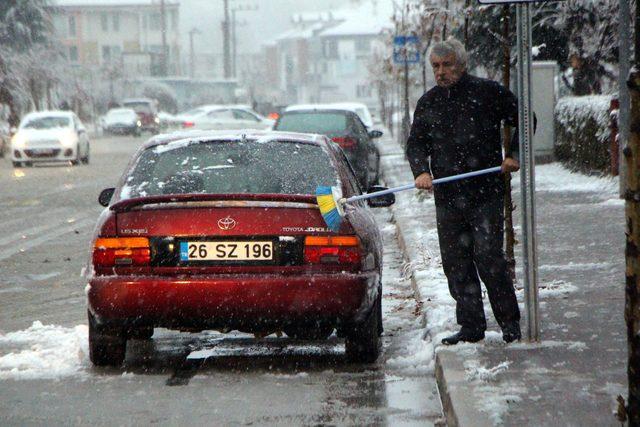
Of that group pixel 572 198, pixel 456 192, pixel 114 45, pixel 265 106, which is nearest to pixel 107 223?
pixel 456 192

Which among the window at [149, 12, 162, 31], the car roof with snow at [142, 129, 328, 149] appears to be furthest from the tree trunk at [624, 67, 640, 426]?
the window at [149, 12, 162, 31]

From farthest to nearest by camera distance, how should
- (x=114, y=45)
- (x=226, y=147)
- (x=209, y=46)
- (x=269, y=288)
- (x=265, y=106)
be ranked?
(x=209, y=46) < (x=114, y=45) < (x=265, y=106) < (x=226, y=147) < (x=269, y=288)

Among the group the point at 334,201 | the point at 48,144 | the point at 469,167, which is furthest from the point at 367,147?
the point at 48,144

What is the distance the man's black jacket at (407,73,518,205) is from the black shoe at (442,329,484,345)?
698 millimetres

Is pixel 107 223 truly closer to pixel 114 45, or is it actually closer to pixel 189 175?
pixel 189 175

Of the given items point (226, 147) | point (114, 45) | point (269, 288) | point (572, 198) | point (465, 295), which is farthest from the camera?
point (114, 45)

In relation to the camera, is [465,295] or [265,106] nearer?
[465,295]

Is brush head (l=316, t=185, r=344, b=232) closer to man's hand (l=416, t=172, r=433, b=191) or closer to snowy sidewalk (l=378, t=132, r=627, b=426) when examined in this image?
man's hand (l=416, t=172, r=433, b=191)

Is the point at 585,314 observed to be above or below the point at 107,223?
below

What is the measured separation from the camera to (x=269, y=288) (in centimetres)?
679

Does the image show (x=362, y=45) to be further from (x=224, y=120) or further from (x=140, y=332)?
(x=140, y=332)

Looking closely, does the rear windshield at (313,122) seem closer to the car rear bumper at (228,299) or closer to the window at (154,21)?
the car rear bumper at (228,299)

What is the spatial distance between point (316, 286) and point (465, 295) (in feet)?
3.04

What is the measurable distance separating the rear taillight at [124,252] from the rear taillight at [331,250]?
829 millimetres
